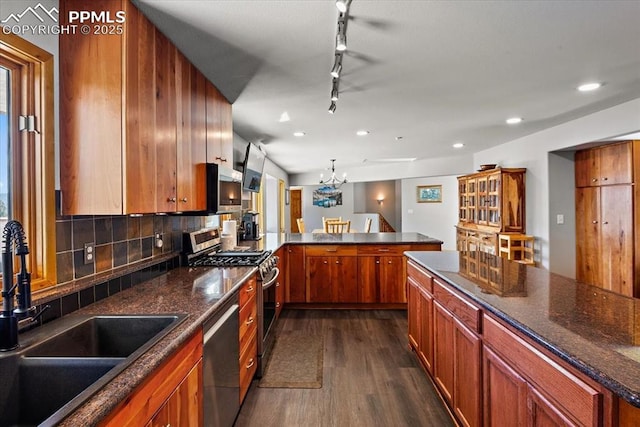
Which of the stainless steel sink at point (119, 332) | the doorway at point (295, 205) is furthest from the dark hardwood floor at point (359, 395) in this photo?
the doorway at point (295, 205)

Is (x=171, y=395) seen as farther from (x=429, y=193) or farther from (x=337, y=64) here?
(x=429, y=193)

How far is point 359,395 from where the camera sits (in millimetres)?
2316

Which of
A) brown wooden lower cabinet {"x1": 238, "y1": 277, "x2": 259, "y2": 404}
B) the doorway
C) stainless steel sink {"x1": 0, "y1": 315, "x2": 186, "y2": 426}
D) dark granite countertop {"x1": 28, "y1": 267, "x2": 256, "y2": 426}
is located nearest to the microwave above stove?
dark granite countertop {"x1": 28, "y1": 267, "x2": 256, "y2": 426}

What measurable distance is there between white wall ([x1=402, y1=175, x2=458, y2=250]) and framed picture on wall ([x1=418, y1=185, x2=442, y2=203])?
0.09 meters

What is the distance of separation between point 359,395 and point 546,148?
4.01 meters

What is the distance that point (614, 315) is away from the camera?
1249mm

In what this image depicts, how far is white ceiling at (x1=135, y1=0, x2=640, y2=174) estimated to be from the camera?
1674 mm

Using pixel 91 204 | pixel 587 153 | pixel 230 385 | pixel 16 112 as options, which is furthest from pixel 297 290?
pixel 587 153

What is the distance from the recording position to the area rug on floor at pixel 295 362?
2.48 meters

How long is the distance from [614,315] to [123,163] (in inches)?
81.4

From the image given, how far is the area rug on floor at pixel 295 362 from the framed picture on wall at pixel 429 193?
24.8 feet

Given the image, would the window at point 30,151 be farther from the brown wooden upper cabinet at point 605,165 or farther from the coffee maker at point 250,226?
the brown wooden upper cabinet at point 605,165

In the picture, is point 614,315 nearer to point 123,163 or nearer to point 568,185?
point 123,163

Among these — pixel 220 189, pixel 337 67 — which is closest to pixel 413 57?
pixel 337 67
